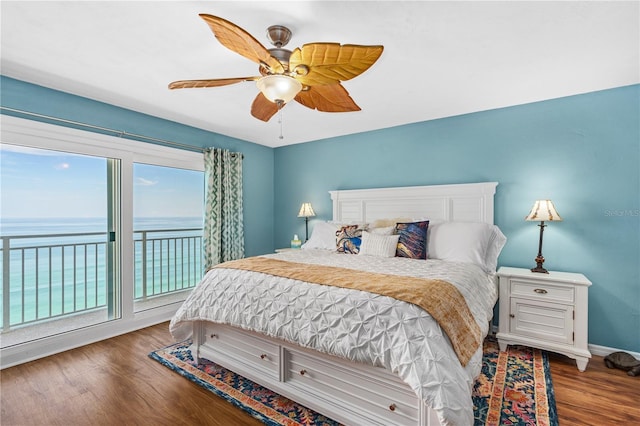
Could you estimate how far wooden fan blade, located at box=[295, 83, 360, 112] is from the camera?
2.01 m

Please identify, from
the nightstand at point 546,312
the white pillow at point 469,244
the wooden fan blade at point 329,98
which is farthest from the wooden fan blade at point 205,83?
the nightstand at point 546,312

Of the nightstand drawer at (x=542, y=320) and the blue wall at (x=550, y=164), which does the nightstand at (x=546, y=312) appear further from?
the blue wall at (x=550, y=164)

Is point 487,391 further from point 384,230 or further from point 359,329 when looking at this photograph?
point 384,230

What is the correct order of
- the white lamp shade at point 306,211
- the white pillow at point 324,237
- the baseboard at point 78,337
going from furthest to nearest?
the white lamp shade at point 306,211
the white pillow at point 324,237
the baseboard at point 78,337

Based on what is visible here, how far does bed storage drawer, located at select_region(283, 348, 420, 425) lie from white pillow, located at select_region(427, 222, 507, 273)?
149 cm

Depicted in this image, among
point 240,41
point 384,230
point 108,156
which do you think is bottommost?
point 384,230

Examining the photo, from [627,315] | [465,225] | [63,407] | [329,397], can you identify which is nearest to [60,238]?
[63,407]

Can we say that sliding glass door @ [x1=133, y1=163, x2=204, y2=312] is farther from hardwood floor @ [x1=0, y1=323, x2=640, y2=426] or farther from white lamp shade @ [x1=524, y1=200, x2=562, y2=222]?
white lamp shade @ [x1=524, y1=200, x2=562, y2=222]

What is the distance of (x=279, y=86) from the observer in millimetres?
1731

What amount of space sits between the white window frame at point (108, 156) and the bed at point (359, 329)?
1150mm

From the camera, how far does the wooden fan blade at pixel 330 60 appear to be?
149 centimetres

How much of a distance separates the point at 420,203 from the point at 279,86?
8.04ft

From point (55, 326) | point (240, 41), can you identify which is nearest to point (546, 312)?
point (240, 41)

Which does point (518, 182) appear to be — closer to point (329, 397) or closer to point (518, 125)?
point (518, 125)
